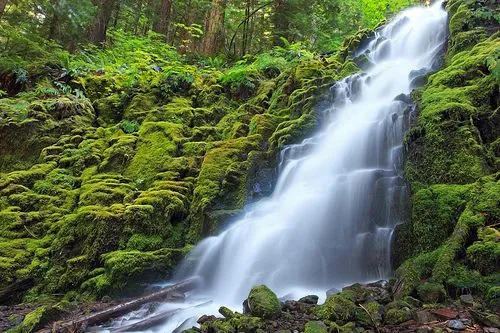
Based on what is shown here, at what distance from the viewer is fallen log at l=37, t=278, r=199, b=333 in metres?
4.18

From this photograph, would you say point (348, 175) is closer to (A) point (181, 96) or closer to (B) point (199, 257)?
(B) point (199, 257)

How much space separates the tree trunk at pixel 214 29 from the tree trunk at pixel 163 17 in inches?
92.0

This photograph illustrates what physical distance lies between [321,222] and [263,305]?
2.37 meters

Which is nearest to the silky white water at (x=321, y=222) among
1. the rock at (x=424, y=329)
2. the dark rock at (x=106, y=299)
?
the dark rock at (x=106, y=299)

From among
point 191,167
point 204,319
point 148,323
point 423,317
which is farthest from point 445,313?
point 191,167

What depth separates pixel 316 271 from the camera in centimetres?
539

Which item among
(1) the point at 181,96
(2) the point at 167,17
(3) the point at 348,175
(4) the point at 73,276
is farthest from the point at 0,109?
(2) the point at 167,17

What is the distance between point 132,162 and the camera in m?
8.03

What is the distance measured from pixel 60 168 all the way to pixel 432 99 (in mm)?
6778

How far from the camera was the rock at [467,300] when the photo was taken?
3.47 m

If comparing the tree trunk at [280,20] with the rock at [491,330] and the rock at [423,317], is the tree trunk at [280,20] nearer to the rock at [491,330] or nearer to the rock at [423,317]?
the rock at [423,317]

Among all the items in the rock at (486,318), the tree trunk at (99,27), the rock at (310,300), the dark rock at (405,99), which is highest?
the tree trunk at (99,27)

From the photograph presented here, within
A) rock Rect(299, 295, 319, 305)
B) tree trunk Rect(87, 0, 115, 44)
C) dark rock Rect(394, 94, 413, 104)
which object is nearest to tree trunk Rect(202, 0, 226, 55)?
tree trunk Rect(87, 0, 115, 44)

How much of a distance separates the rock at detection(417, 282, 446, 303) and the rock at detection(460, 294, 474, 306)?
17 cm
